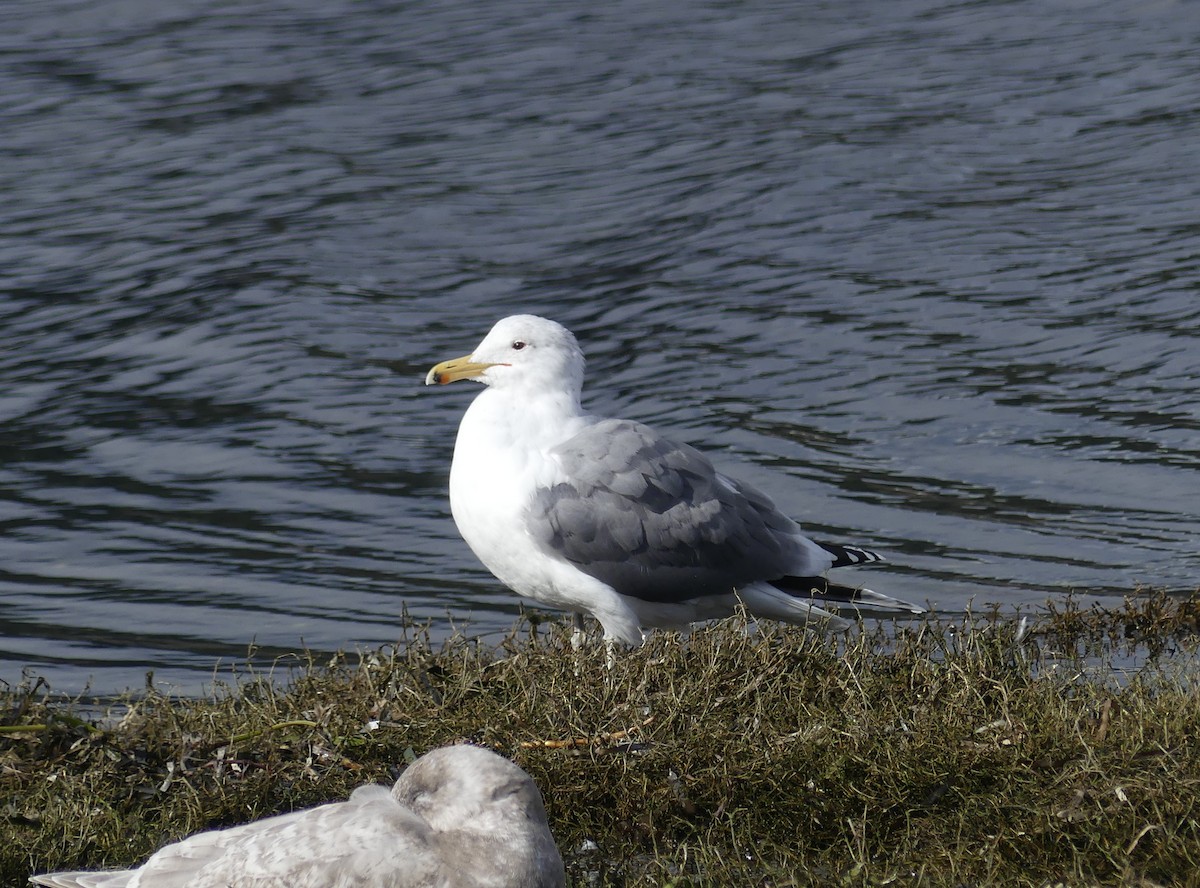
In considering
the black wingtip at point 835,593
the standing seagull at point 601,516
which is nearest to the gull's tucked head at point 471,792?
the standing seagull at point 601,516

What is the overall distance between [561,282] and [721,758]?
31.4 feet

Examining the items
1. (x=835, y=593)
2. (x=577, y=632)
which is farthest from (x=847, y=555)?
(x=577, y=632)

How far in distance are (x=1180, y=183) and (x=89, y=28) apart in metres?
13.4

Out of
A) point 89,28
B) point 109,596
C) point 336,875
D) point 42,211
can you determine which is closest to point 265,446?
point 109,596

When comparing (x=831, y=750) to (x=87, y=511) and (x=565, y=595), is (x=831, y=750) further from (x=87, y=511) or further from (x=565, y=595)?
(x=87, y=511)

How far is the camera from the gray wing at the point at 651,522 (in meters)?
6.78

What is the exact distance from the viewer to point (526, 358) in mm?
7254

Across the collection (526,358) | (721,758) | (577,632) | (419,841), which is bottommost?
(577,632)

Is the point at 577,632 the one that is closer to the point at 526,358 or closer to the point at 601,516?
the point at 601,516

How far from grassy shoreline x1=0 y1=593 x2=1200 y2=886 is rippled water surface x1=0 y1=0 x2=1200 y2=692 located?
2.29 meters

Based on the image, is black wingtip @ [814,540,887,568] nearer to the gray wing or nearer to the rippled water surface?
the gray wing

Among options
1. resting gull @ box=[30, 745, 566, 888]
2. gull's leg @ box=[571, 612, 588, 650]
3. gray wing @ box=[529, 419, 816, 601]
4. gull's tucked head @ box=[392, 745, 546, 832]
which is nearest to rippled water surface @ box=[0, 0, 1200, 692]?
gull's leg @ box=[571, 612, 588, 650]

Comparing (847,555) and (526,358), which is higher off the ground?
(526,358)

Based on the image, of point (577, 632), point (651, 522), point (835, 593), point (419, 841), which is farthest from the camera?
point (835, 593)
